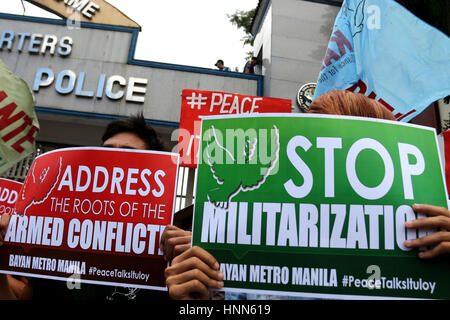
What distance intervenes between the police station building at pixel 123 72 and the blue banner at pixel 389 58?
15.0 feet

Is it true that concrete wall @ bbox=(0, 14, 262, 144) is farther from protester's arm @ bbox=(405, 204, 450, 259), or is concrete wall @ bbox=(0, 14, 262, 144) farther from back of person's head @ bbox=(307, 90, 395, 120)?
protester's arm @ bbox=(405, 204, 450, 259)

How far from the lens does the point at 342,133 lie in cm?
108

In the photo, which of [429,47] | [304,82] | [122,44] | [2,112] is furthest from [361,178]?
[122,44]

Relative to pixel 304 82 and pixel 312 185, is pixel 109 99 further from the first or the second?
pixel 312 185

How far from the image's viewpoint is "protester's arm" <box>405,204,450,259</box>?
966 millimetres

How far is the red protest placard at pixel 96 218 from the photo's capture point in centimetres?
144

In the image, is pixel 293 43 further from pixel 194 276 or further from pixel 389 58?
pixel 194 276

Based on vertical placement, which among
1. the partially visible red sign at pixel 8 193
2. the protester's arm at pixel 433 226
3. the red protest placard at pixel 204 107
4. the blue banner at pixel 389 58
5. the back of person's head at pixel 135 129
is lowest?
the protester's arm at pixel 433 226

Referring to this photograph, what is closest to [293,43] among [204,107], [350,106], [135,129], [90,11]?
[204,107]

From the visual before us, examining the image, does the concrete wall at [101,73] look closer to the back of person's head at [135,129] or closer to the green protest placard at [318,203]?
the back of person's head at [135,129]

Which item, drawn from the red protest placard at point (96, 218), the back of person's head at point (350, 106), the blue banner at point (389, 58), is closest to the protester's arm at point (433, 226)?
the back of person's head at point (350, 106)

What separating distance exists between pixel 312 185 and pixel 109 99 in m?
6.73

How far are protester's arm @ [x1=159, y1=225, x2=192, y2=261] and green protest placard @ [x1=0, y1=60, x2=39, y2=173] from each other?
1496 mm
